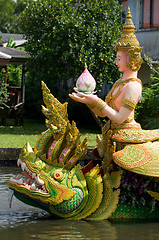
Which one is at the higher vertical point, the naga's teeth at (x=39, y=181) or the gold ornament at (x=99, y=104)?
the gold ornament at (x=99, y=104)

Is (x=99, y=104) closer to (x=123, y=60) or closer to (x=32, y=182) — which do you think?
(x=123, y=60)

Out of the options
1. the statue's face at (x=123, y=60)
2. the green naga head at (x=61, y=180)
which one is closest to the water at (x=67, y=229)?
the green naga head at (x=61, y=180)

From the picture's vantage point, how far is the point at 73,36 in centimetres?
1537

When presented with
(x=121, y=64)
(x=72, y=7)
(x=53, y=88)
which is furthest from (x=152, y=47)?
(x=121, y=64)

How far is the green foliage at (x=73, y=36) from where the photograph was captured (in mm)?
15203

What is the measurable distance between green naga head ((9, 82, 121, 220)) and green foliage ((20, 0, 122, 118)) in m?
9.34

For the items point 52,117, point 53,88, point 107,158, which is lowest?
point 53,88

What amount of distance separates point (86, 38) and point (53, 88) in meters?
6.77

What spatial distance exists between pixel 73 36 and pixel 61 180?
10252mm

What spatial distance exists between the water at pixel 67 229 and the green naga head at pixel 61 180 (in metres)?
0.14

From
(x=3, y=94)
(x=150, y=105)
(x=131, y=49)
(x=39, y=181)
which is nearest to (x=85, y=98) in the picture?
(x=131, y=49)

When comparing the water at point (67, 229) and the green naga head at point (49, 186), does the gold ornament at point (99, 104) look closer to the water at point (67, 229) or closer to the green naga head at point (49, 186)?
the green naga head at point (49, 186)

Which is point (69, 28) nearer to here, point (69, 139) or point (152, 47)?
point (152, 47)

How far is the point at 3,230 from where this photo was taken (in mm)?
5449
